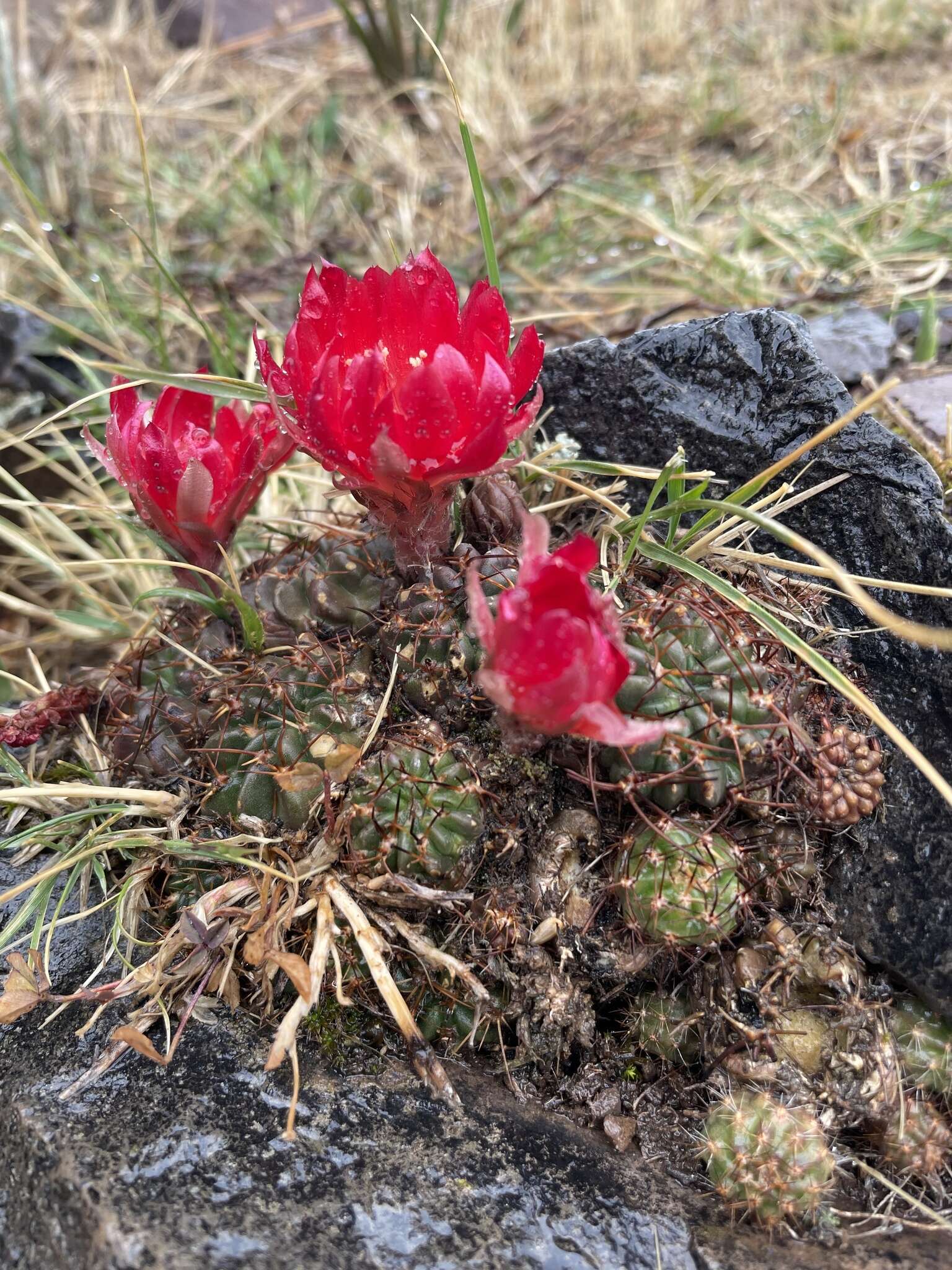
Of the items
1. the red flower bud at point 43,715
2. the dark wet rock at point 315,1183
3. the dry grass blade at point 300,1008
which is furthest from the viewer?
the red flower bud at point 43,715

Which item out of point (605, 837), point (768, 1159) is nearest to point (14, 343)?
point (605, 837)

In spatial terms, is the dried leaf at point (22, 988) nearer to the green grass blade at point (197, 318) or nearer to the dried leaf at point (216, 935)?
the dried leaf at point (216, 935)

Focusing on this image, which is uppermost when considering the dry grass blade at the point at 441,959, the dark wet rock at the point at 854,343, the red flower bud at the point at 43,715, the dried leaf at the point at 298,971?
the dark wet rock at the point at 854,343

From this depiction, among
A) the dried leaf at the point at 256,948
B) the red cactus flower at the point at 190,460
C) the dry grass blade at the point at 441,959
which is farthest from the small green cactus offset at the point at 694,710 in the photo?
the red cactus flower at the point at 190,460

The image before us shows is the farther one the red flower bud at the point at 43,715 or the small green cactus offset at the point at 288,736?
the red flower bud at the point at 43,715

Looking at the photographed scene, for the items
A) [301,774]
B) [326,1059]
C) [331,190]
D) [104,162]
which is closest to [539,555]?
[301,774]

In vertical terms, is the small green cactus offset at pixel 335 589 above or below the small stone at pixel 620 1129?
above

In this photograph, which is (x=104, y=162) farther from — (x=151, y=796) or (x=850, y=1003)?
(x=850, y=1003)

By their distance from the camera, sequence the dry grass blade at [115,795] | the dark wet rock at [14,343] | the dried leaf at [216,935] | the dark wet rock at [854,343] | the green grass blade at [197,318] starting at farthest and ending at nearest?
the dark wet rock at [14,343] → the dark wet rock at [854,343] → the green grass blade at [197,318] → the dry grass blade at [115,795] → the dried leaf at [216,935]
